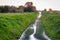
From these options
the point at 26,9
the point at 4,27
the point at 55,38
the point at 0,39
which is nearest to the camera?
the point at 0,39

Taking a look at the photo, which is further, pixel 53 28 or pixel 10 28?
pixel 53 28

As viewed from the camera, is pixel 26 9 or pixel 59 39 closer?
pixel 59 39

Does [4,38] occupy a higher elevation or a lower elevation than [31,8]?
higher

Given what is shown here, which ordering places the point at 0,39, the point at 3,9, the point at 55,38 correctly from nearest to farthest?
the point at 0,39, the point at 55,38, the point at 3,9

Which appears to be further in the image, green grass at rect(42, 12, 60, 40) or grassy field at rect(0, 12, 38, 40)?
→ green grass at rect(42, 12, 60, 40)

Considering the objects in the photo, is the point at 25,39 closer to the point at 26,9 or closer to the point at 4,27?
the point at 4,27

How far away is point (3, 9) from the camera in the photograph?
68875mm

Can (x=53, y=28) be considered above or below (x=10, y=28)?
below

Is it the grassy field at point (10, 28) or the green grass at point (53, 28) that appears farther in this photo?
the green grass at point (53, 28)

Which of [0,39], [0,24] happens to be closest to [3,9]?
[0,24]

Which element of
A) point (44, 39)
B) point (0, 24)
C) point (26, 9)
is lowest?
point (26, 9)

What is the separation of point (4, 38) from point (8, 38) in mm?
695

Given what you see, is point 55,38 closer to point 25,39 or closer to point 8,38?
point 25,39

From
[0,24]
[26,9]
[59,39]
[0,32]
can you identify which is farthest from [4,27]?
[26,9]
